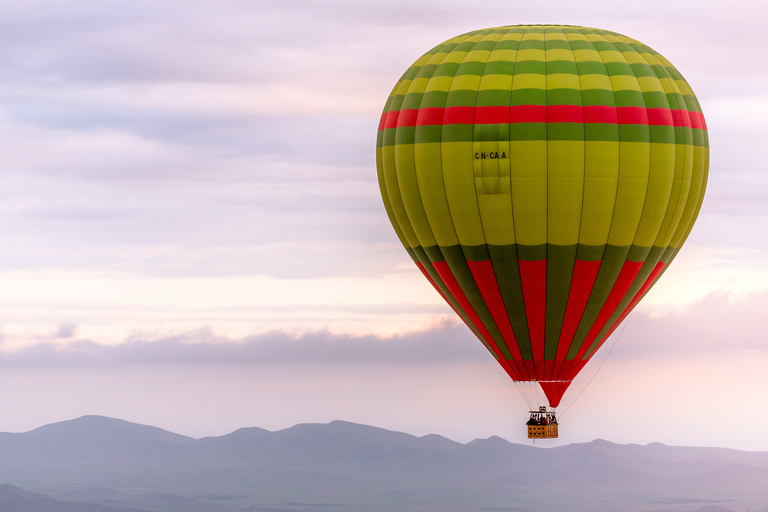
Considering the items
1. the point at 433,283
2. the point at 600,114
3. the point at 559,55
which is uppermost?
the point at 559,55

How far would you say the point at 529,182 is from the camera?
133ft

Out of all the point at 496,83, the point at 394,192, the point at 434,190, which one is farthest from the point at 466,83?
the point at 394,192

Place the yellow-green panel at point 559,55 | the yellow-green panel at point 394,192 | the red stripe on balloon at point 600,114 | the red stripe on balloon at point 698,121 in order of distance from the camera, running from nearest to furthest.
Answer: the red stripe on balloon at point 600,114, the yellow-green panel at point 559,55, the red stripe on balloon at point 698,121, the yellow-green panel at point 394,192

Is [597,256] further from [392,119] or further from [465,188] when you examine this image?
[392,119]

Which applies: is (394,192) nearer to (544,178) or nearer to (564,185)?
(544,178)

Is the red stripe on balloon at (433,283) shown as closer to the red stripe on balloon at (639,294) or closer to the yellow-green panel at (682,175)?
the red stripe on balloon at (639,294)

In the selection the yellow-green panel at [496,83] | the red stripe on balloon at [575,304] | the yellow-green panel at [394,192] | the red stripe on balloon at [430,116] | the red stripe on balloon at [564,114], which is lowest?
the red stripe on balloon at [575,304]

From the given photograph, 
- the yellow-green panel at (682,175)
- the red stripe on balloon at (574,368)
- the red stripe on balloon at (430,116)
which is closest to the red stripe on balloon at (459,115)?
the red stripe on balloon at (430,116)

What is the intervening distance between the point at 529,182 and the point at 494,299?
4704mm

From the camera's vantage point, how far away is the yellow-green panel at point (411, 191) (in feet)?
139

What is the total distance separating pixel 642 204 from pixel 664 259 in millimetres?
3678

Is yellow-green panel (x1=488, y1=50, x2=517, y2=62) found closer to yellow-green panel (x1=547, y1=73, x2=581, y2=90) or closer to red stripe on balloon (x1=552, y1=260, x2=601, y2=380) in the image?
yellow-green panel (x1=547, y1=73, x2=581, y2=90)

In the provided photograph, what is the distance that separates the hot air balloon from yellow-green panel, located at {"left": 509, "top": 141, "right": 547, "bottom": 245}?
0.15ft

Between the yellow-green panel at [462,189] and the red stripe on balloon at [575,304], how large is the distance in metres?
3.55
